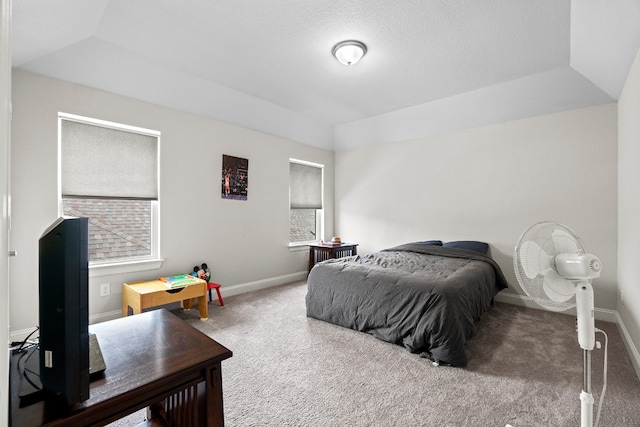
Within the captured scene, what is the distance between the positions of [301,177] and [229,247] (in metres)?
1.71

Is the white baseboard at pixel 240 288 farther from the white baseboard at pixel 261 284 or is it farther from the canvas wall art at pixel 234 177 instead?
the canvas wall art at pixel 234 177

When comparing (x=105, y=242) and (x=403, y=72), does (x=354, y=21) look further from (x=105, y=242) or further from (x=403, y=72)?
(x=105, y=242)

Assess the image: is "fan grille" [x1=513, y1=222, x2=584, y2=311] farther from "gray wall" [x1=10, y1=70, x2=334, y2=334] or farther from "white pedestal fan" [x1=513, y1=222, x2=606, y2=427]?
"gray wall" [x1=10, y1=70, x2=334, y2=334]

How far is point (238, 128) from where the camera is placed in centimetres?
407

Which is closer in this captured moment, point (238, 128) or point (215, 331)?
point (215, 331)

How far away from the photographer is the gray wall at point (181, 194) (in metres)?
2.56

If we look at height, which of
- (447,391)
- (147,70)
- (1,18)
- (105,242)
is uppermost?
(147,70)

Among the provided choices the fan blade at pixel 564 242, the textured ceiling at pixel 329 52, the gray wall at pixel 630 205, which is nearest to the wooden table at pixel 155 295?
the textured ceiling at pixel 329 52

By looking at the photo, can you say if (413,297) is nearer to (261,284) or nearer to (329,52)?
(329,52)

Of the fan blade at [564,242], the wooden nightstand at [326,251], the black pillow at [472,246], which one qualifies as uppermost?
the fan blade at [564,242]

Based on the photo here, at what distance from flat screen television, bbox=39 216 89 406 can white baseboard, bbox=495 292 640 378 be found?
3.15m

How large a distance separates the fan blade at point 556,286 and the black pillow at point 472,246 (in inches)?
100

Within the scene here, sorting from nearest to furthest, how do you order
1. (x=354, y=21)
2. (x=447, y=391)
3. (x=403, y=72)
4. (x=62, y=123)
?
(x=447, y=391), (x=354, y=21), (x=62, y=123), (x=403, y=72)

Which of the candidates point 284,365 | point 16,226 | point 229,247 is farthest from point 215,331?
point 16,226
